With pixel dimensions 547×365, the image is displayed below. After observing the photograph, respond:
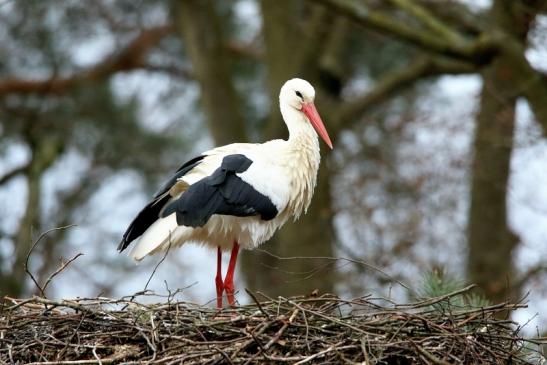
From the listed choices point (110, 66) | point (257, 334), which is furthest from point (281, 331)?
point (110, 66)

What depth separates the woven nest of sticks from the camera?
560 cm

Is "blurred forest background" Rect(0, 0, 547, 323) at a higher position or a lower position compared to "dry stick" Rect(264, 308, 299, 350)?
higher

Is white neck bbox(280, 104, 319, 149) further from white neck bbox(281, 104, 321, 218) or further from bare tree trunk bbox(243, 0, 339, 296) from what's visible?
bare tree trunk bbox(243, 0, 339, 296)

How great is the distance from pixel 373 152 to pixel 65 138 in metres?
3.86

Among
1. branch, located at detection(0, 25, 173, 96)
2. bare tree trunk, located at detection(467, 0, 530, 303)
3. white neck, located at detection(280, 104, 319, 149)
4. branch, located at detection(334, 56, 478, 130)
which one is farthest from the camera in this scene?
branch, located at detection(0, 25, 173, 96)

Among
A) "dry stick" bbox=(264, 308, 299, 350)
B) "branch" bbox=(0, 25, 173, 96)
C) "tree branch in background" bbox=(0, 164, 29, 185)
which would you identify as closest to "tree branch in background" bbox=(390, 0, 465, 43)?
"dry stick" bbox=(264, 308, 299, 350)

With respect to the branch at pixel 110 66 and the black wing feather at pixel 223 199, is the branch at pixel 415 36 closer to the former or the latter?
the black wing feather at pixel 223 199

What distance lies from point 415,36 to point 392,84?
2.57 meters

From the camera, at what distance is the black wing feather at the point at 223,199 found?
6.93m

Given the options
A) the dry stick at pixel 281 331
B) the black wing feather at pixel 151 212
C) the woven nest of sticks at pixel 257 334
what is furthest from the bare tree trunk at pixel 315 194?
the dry stick at pixel 281 331

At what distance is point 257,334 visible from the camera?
220 inches

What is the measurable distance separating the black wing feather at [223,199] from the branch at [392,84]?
531 centimetres

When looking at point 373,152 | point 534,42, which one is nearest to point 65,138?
point 373,152

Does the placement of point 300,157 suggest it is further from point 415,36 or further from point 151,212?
point 415,36
